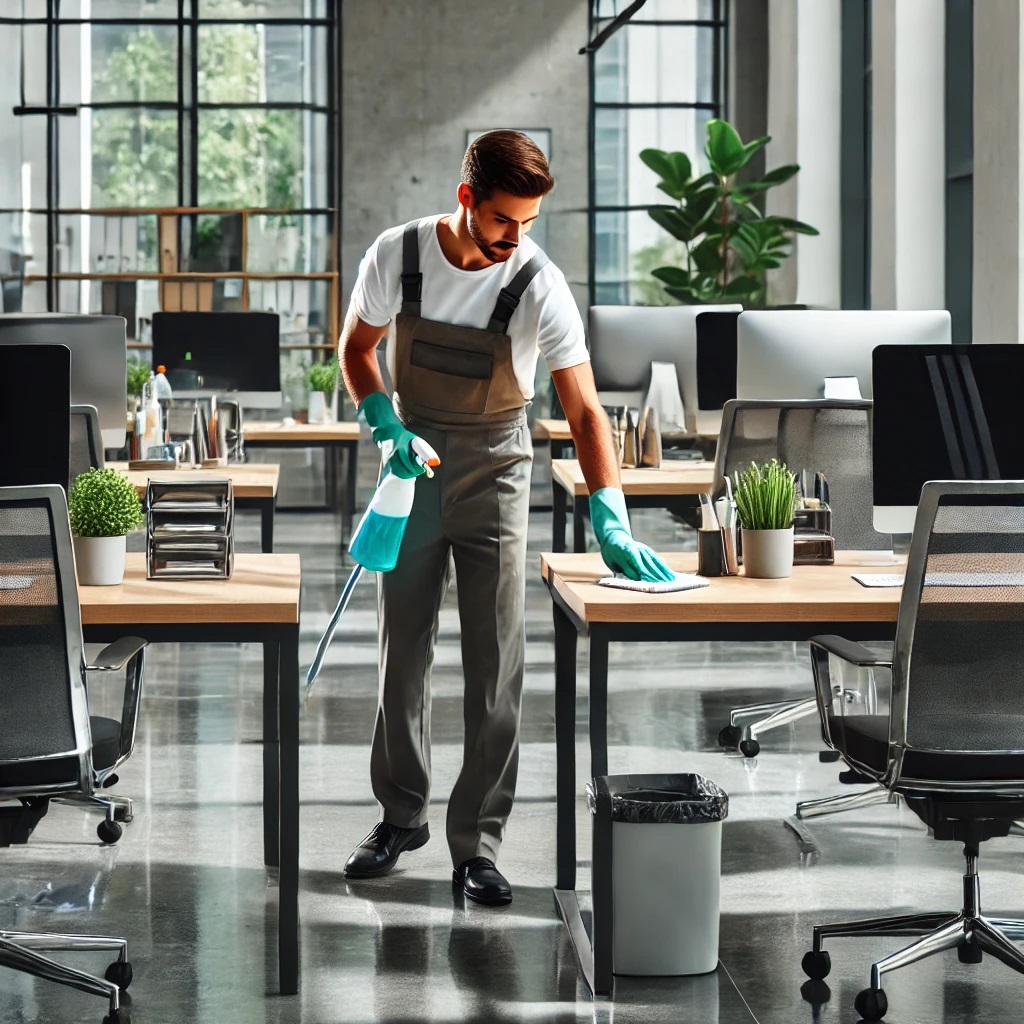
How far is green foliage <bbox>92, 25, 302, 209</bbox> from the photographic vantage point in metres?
11.0

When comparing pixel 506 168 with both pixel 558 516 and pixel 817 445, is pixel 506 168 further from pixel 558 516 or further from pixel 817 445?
pixel 558 516

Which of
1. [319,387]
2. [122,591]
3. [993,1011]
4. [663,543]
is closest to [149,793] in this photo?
[122,591]

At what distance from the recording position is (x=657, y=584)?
10.1 feet

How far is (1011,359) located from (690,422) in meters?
2.77

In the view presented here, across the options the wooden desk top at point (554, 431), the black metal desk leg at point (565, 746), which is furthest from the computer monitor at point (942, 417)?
the wooden desk top at point (554, 431)

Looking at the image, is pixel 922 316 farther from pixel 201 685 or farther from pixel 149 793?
pixel 201 685

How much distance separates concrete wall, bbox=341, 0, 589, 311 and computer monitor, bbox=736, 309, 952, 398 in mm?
6810

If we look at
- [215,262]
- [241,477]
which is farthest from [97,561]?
[215,262]

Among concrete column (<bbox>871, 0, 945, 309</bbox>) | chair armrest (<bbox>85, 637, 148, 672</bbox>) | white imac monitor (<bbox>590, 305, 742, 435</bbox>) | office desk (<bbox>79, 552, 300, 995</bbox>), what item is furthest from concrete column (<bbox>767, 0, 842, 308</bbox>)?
chair armrest (<bbox>85, 637, 148, 672</bbox>)

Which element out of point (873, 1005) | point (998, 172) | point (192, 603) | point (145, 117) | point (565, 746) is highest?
point (145, 117)

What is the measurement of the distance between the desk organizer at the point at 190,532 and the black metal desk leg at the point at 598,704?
2.60 feet

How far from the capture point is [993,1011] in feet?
9.24

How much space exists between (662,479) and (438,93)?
6.55 meters

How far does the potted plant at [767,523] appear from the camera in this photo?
130 inches
